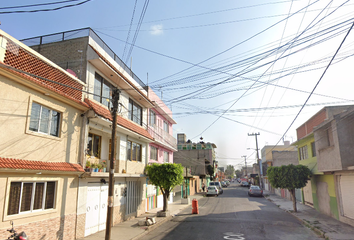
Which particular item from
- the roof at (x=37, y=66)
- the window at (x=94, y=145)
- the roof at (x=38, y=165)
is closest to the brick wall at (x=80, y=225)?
the roof at (x=38, y=165)

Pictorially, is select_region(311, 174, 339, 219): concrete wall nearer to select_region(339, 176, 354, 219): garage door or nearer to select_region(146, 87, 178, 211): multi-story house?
select_region(339, 176, 354, 219): garage door

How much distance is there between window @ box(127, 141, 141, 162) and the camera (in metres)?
16.1

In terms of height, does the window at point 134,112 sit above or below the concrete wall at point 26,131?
above

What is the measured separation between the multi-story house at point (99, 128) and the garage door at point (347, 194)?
12672 millimetres

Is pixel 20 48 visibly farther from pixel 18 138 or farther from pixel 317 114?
pixel 317 114

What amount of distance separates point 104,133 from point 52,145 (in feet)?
15.2

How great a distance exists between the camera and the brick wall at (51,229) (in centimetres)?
778

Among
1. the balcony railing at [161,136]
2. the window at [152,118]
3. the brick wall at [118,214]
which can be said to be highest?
the window at [152,118]

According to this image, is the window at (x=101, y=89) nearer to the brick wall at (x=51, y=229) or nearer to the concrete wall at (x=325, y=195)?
the brick wall at (x=51, y=229)

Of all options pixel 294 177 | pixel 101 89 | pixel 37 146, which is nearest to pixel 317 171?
pixel 294 177

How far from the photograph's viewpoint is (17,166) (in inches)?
289

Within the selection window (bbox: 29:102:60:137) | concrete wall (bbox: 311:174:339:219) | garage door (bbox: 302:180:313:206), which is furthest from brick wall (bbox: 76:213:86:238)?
garage door (bbox: 302:180:313:206)

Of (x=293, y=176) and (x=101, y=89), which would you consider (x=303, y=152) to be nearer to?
(x=293, y=176)

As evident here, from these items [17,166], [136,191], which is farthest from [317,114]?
[17,166]
